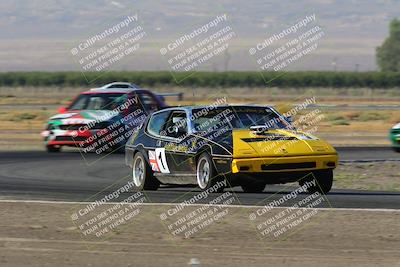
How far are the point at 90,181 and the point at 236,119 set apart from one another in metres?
3.61

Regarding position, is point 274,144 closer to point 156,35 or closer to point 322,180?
point 322,180

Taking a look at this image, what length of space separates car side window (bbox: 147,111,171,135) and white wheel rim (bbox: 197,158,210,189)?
1471mm

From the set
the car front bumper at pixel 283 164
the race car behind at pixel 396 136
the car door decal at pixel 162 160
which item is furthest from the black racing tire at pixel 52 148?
the car front bumper at pixel 283 164

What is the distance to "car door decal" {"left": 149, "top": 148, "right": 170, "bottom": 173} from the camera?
47.7 feet

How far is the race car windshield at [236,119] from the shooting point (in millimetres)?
14180

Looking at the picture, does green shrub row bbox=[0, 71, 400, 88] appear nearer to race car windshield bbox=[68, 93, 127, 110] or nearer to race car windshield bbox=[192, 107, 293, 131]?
race car windshield bbox=[68, 93, 127, 110]

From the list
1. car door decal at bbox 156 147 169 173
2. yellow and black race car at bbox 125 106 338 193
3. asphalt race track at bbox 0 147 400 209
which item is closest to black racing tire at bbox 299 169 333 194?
yellow and black race car at bbox 125 106 338 193

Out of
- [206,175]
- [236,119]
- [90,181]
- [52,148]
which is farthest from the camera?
[52,148]

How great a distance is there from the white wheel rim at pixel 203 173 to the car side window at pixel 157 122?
1.47 m

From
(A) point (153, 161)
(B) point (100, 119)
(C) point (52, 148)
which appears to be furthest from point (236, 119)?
(C) point (52, 148)

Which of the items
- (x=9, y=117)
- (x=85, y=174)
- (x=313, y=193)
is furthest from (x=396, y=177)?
(x=9, y=117)

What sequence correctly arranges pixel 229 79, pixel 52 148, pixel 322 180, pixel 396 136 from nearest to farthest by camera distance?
pixel 322 180 < pixel 396 136 < pixel 52 148 < pixel 229 79

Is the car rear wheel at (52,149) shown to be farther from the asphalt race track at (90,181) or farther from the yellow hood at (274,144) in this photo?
the yellow hood at (274,144)

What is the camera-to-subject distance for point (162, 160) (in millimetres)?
14555
